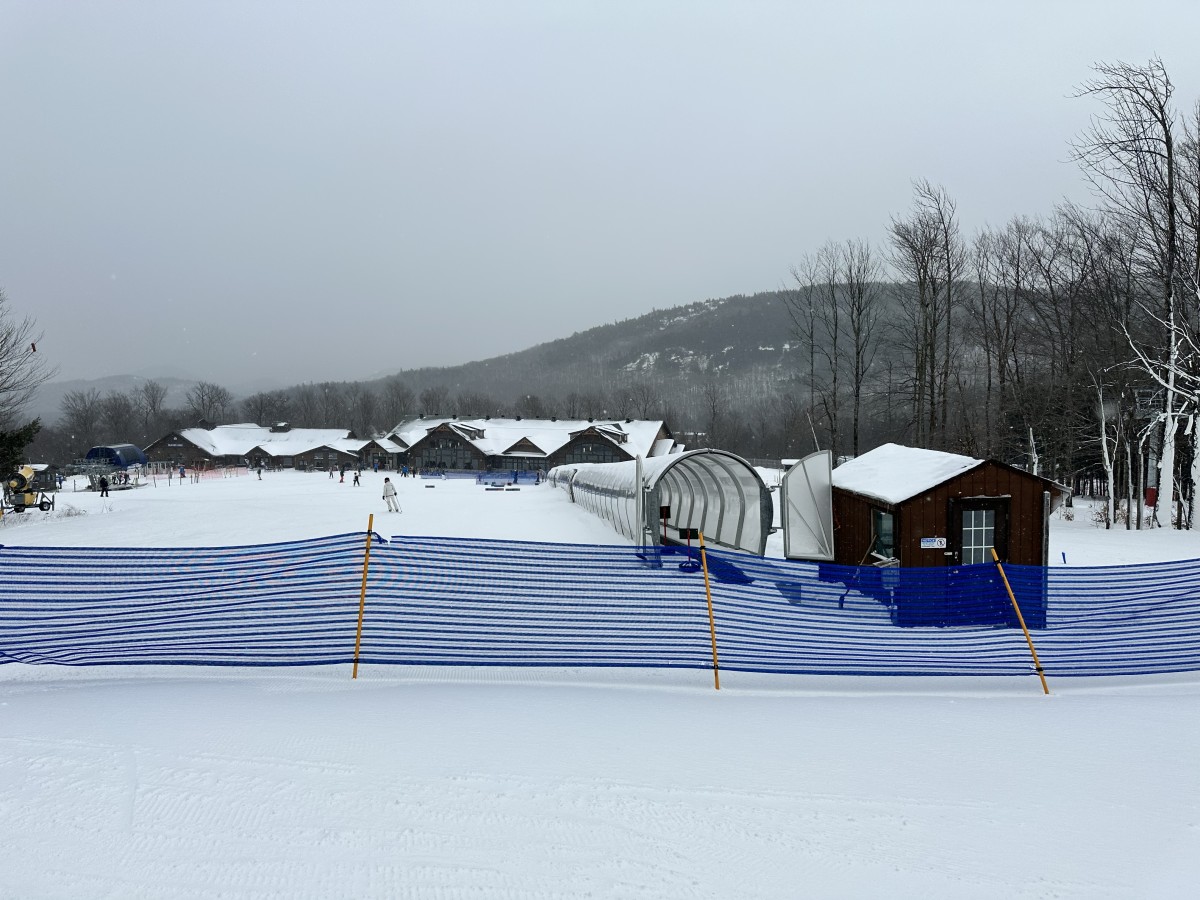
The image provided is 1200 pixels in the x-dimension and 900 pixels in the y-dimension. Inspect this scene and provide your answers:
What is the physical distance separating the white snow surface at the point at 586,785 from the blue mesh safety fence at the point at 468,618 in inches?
8.8

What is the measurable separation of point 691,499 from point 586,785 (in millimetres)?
14042

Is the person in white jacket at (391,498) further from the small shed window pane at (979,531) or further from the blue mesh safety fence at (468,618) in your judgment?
the small shed window pane at (979,531)

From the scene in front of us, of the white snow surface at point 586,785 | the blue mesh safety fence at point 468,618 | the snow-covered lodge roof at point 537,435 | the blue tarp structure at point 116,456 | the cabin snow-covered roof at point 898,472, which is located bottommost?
the white snow surface at point 586,785

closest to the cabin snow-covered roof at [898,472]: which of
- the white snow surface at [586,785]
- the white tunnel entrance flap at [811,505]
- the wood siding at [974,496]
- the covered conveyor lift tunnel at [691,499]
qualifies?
the wood siding at [974,496]

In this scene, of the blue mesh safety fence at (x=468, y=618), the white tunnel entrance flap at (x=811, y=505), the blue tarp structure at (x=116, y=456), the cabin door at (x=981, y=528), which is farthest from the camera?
the blue tarp structure at (x=116, y=456)

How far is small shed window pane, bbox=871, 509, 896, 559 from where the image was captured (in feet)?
35.8

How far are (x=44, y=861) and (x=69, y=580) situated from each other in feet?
13.9

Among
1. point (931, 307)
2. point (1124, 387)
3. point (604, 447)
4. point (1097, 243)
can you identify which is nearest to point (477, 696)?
point (1124, 387)

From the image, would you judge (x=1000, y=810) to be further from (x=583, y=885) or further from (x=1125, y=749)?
(x=583, y=885)

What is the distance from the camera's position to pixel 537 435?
6988cm

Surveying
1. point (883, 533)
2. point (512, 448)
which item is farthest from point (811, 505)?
point (512, 448)

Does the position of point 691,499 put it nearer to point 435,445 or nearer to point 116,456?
point 435,445

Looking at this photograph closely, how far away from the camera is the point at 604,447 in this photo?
218 feet

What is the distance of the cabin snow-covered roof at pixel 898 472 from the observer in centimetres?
1064
